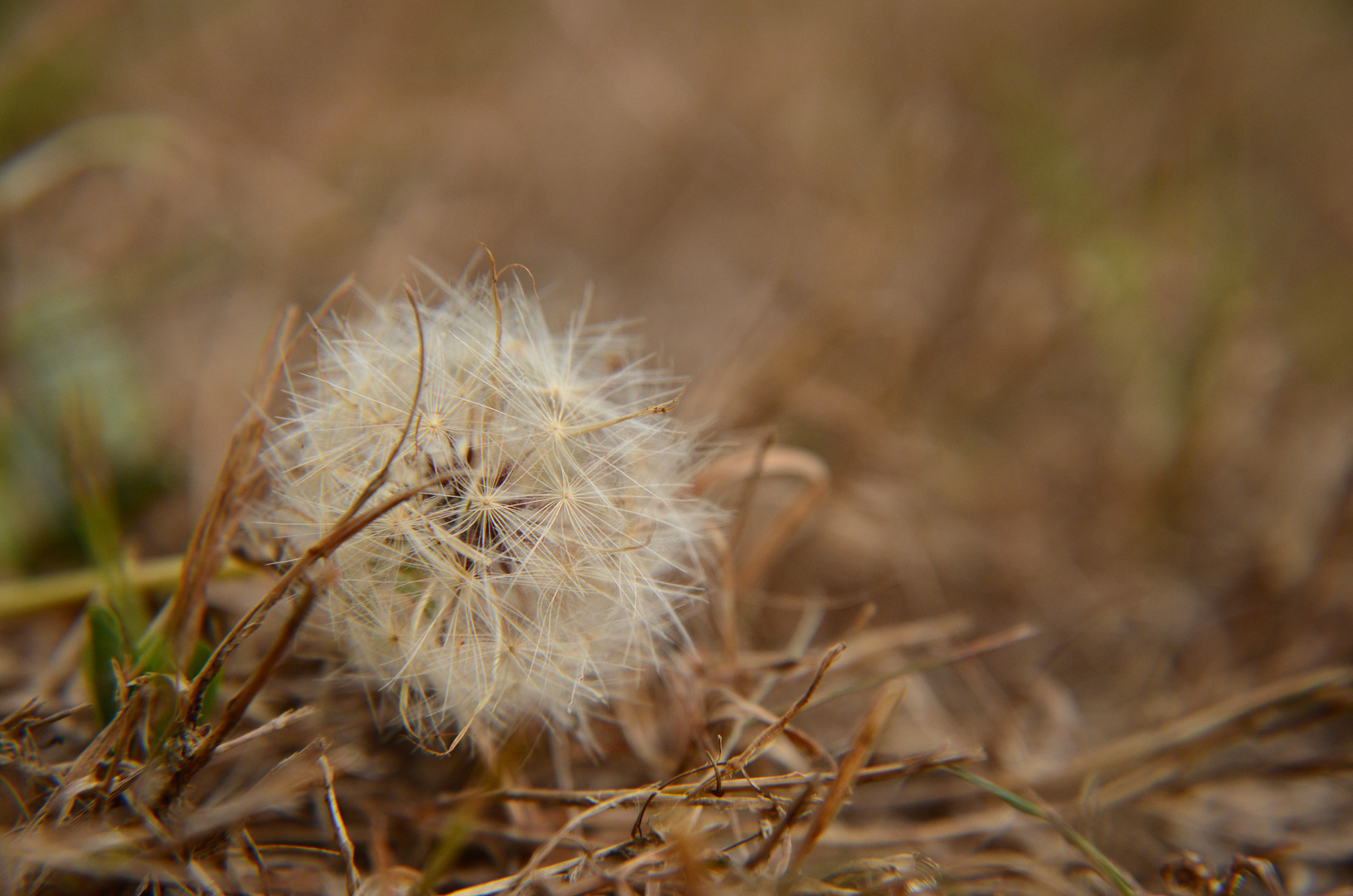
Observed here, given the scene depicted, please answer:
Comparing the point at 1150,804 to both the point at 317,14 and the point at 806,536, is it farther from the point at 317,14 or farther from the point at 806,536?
the point at 317,14

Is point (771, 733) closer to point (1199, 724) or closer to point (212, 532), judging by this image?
point (212, 532)

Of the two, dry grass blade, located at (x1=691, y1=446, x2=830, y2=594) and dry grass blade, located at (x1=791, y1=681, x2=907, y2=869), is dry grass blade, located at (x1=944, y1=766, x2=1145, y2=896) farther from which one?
dry grass blade, located at (x1=691, y1=446, x2=830, y2=594)

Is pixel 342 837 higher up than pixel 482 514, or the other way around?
pixel 482 514

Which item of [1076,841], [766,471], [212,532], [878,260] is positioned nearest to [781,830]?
[1076,841]

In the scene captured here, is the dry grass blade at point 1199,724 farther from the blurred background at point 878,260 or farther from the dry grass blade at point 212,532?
the dry grass blade at point 212,532

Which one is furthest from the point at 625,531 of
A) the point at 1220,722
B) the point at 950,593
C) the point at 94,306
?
the point at 94,306

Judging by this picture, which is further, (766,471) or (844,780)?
(766,471)

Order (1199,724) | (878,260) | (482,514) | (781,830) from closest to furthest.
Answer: (781,830), (482,514), (1199,724), (878,260)

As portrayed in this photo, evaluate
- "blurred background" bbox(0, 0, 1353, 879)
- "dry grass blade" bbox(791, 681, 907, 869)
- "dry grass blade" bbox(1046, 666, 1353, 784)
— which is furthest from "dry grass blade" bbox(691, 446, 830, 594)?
"dry grass blade" bbox(1046, 666, 1353, 784)
